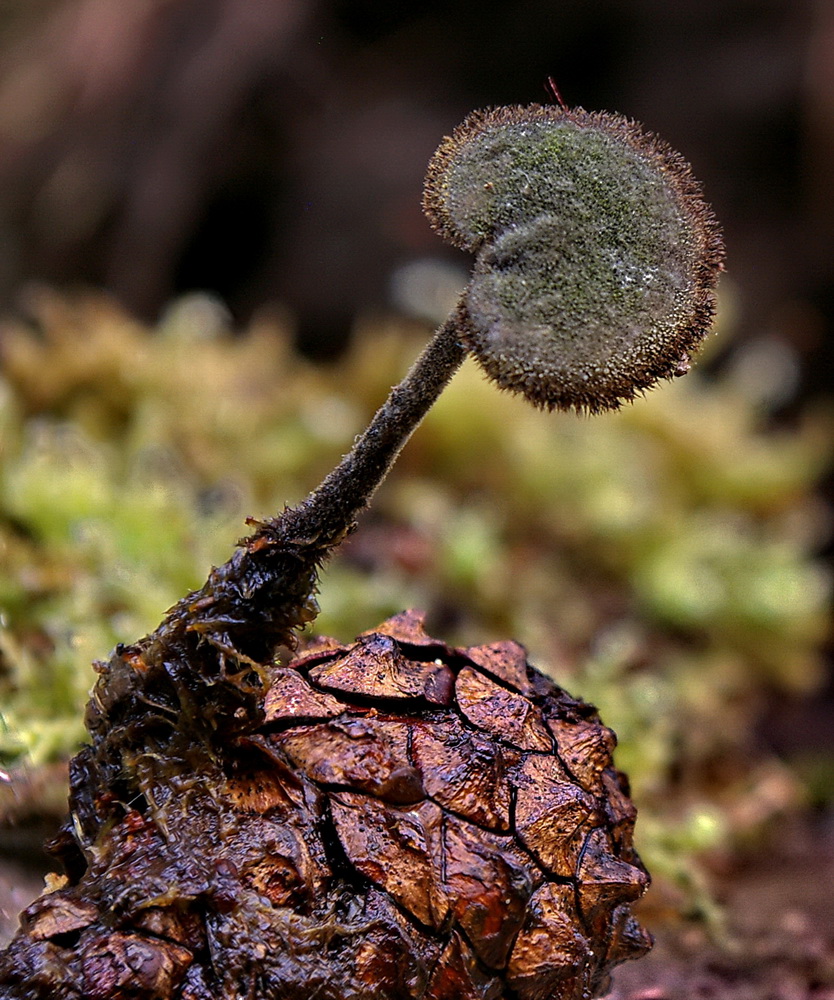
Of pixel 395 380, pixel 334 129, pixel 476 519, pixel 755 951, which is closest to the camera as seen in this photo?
pixel 755 951

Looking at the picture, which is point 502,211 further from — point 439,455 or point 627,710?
point 439,455

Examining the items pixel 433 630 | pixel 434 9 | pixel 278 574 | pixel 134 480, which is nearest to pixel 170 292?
pixel 434 9

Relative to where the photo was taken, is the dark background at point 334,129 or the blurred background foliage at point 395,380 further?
the dark background at point 334,129

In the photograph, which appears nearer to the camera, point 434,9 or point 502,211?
point 502,211

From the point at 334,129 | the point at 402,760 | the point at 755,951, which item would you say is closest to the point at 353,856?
the point at 402,760

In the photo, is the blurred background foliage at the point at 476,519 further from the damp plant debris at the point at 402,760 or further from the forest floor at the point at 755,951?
the damp plant debris at the point at 402,760

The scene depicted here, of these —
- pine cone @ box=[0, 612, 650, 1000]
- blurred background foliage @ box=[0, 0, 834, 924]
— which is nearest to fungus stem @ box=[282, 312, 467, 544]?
pine cone @ box=[0, 612, 650, 1000]

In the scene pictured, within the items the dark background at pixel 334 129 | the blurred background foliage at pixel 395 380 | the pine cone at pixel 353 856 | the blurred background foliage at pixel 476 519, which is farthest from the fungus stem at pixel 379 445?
the dark background at pixel 334 129

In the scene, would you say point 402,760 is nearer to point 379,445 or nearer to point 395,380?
point 379,445
